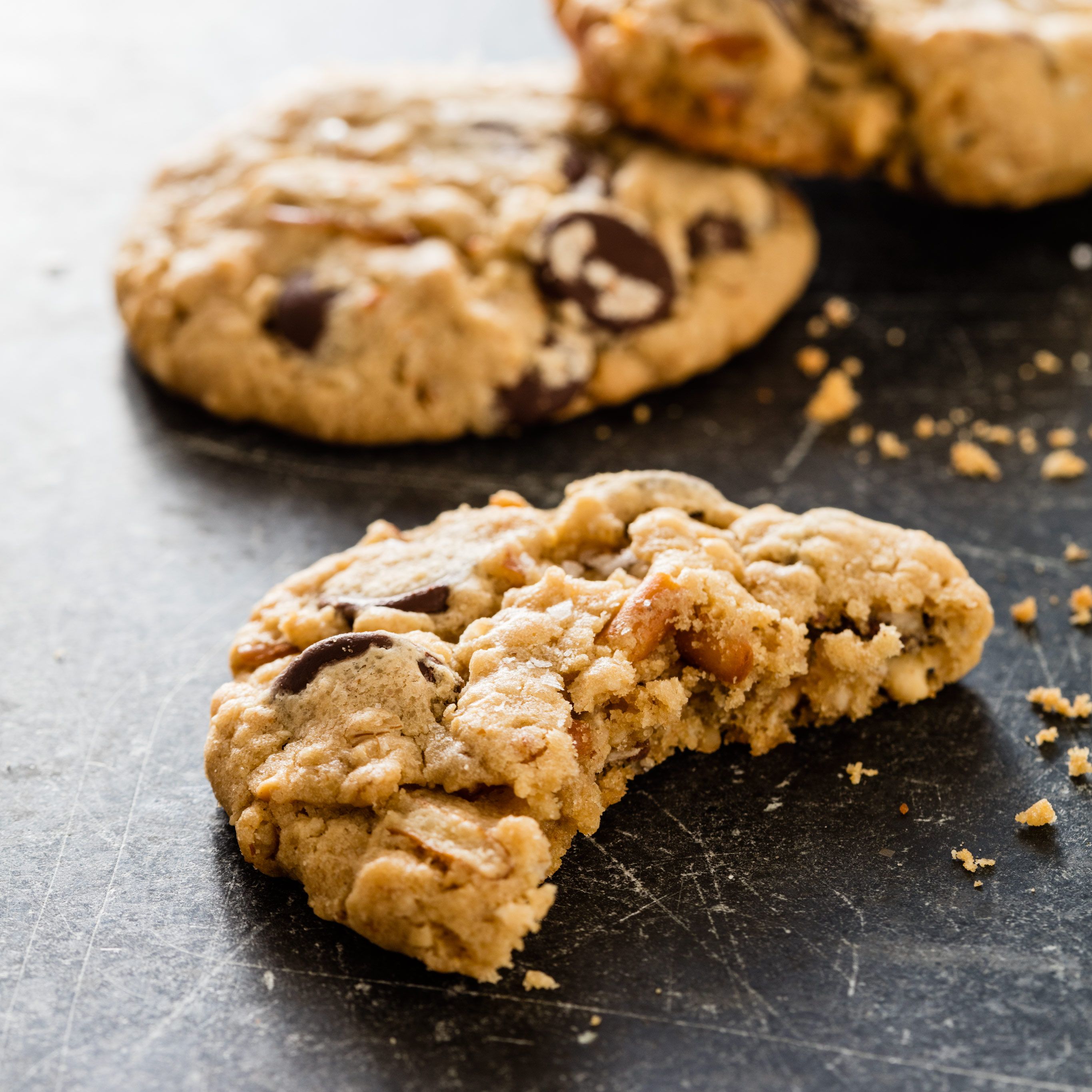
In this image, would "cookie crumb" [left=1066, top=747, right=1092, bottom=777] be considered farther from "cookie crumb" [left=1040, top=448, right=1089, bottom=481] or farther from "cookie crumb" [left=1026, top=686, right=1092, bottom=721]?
"cookie crumb" [left=1040, top=448, right=1089, bottom=481]

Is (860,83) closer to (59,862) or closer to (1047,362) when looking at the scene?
(1047,362)

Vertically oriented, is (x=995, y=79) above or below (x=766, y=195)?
above

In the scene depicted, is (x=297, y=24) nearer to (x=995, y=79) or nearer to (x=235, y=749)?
(x=995, y=79)

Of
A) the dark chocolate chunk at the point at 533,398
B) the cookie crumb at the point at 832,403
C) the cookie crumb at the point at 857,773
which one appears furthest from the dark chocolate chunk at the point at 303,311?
the cookie crumb at the point at 857,773

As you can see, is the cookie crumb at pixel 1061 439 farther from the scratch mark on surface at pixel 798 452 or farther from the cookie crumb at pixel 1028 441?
the scratch mark on surface at pixel 798 452

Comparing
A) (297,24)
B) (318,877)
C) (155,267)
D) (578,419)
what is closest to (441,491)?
(578,419)

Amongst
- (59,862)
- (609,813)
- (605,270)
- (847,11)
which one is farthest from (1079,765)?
(847,11)

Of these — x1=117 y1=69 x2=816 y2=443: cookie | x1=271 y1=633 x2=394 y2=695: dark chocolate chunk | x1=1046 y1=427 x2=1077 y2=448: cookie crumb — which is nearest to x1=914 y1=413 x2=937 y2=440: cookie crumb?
x1=1046 y1=427 x2=1077 y2=448: cookie crumb
